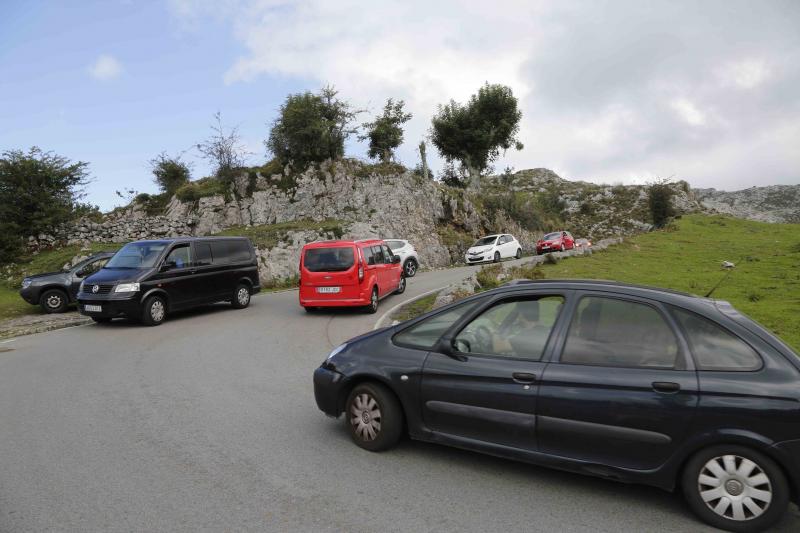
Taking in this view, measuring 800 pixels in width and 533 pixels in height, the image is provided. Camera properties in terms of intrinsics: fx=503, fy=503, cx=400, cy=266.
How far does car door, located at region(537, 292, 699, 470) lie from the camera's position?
11.0 feet

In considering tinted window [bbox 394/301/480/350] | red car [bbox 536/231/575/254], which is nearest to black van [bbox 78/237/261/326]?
tinted window [bbox 394/301/480/350]

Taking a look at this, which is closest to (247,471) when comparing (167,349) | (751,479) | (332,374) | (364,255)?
(332,374)

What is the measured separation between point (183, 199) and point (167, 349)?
22492 mm

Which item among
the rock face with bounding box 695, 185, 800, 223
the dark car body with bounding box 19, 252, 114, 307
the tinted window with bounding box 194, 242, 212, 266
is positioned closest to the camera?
the tinted window with bounding box 194, 242, 212, 266

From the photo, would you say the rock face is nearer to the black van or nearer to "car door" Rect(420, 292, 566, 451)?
the black van

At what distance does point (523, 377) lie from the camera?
3.79m

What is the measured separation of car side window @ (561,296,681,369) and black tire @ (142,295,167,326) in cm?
1053

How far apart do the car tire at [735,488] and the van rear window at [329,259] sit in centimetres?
976

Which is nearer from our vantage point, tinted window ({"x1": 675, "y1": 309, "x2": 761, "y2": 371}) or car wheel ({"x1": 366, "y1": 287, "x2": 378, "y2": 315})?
tinted window ({"x1": 675, "y1": 309, "x2": 761, "y2": 371})

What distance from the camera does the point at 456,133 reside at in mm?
46188

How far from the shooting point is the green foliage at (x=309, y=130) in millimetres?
31312

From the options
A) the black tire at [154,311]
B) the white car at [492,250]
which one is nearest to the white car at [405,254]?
the white car at [492,250]

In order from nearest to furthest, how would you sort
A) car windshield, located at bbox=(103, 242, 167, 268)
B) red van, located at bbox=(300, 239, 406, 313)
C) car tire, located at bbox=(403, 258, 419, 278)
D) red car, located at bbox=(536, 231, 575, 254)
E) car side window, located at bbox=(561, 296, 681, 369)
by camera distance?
car side window, located at bbox=(561, 296, 681, 369) → car windshield, located at bbox=(103, 242, 167, 268) → red van, located at bbox=(300, 239, 406, 313) → car tire, located at bbox=(403, 258, 419, 278) → red car, located at bbox=(536, 231, 575, 254)

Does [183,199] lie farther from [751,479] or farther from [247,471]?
[751,479]
